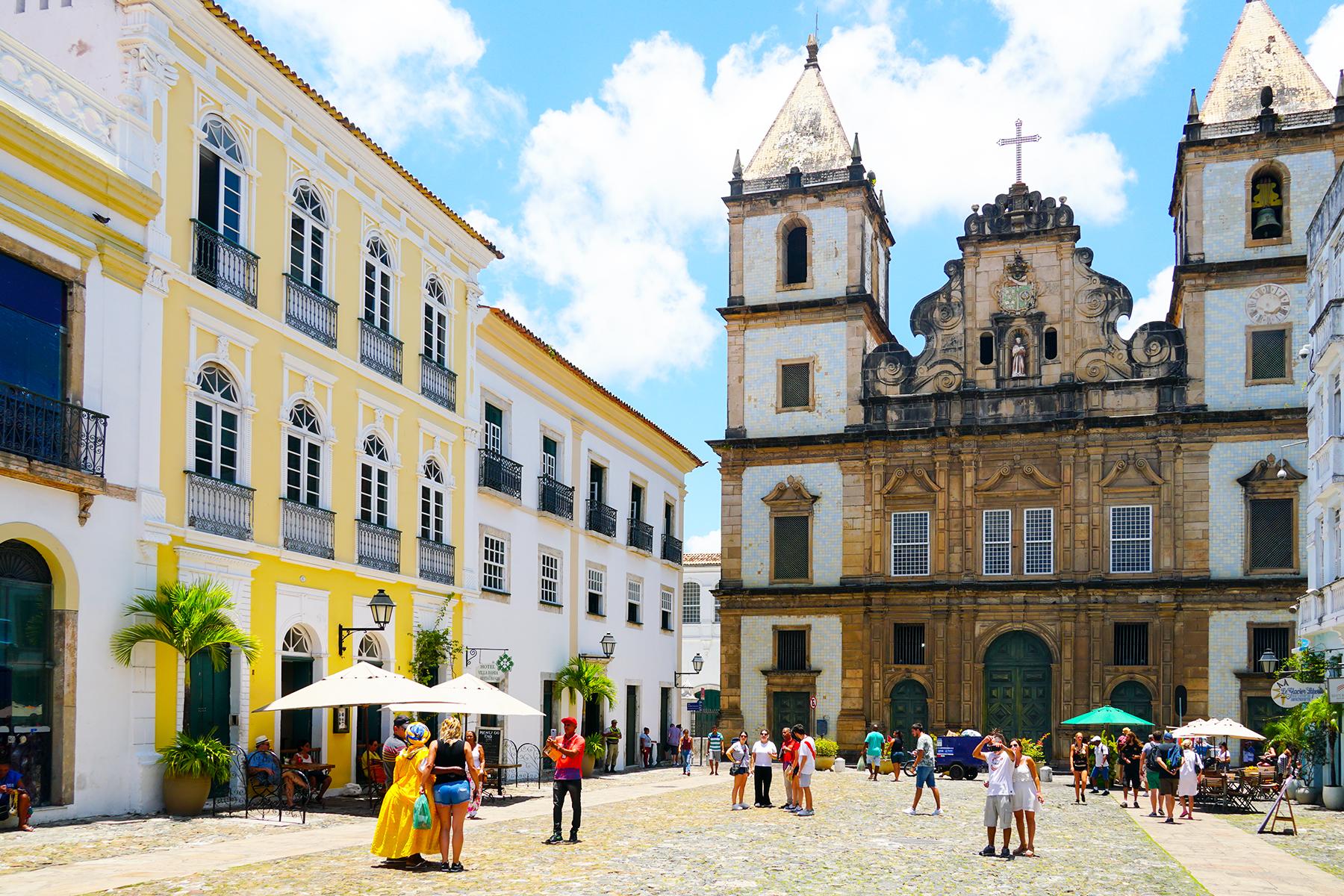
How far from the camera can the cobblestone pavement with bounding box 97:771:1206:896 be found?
42.9 ft

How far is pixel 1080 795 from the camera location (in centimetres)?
2892

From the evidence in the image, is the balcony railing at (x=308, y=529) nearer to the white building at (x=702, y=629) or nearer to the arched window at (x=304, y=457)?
the arched window at (x=304, y=457)

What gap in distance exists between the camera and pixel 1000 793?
16594 millimetres

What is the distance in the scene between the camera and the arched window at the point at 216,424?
2011cm

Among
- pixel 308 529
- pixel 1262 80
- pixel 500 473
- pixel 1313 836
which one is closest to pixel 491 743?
pixel 308 529

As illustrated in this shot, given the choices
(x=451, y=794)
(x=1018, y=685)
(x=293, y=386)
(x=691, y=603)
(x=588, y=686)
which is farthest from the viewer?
(x=691, y=603)

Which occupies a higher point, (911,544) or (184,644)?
(911,544)

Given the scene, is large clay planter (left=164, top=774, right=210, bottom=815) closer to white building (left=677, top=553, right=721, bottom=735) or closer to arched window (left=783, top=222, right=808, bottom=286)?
arched window (left=783, top=222, right=808, bottom=286)

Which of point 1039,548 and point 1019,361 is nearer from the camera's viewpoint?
point 1039,548

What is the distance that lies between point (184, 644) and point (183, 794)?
189 centimetres

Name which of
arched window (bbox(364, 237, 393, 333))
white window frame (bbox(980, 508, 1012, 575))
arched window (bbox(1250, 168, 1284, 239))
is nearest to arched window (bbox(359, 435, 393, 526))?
arched window (bbox(364, 237, 393, 333))

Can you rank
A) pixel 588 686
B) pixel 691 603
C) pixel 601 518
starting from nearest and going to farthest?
pixel 588 686 → pixel 601 518 → pixel 691 603

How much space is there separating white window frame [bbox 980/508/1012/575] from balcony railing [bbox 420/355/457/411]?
2087cm

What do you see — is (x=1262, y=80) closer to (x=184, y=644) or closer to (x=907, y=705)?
(x=907, y=705)
